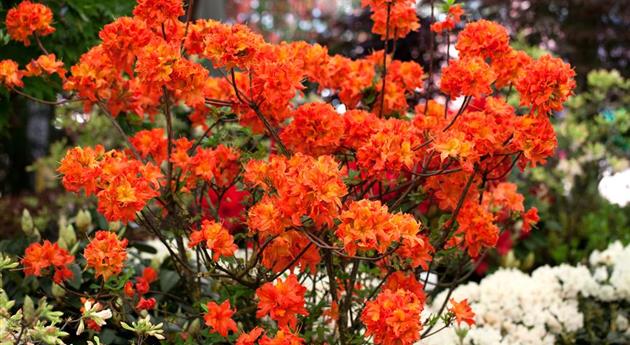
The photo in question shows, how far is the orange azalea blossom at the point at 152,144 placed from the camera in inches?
84.5

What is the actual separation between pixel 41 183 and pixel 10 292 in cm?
375

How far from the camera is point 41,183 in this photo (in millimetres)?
5930

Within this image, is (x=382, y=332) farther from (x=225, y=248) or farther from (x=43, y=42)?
(x=43, y=42)

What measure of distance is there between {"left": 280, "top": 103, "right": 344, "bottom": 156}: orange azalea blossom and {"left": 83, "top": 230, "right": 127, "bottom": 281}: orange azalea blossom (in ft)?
1.62

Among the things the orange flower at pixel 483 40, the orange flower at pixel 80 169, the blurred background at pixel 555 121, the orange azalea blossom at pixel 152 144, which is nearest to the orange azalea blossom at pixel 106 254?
the orange flower at pixel 80 169

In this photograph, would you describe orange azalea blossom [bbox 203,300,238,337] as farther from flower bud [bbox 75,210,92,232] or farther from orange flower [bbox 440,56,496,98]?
flower bud [bbox 75,210,92,232]

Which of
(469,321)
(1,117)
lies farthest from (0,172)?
(469,321)

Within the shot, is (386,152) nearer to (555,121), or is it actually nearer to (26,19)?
(26,19)

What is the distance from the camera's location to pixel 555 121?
212 inches

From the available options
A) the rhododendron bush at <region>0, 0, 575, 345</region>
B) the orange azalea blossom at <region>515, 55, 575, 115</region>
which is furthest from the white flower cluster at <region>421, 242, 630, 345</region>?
the orange azalea blossom at <region>515, 55, 575, 115</region>

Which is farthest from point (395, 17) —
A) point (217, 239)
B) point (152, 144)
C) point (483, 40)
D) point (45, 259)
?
point (45, 259)

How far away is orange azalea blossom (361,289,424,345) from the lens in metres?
1.55

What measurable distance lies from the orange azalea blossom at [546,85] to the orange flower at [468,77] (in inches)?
3.4

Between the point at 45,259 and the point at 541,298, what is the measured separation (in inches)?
68.7
